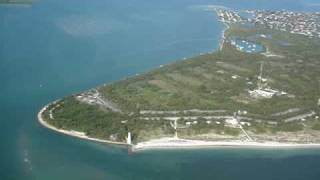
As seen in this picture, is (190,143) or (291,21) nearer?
(190,143)

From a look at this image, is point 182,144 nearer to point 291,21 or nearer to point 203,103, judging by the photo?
point 203,103

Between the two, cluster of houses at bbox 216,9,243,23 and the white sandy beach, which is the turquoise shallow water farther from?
cluster of houses at bbox 216,9,243,23

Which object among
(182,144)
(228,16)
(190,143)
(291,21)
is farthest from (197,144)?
(291,21)

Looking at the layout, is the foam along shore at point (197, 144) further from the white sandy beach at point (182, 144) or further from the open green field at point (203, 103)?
the open green field at point (203, 103)

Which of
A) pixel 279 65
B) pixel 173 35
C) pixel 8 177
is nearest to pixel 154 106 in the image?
pixel 8 177

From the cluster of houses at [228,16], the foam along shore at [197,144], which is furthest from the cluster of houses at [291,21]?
the foam along shore at [197,144]

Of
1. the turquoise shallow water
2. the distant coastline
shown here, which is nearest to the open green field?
the distant coastline
